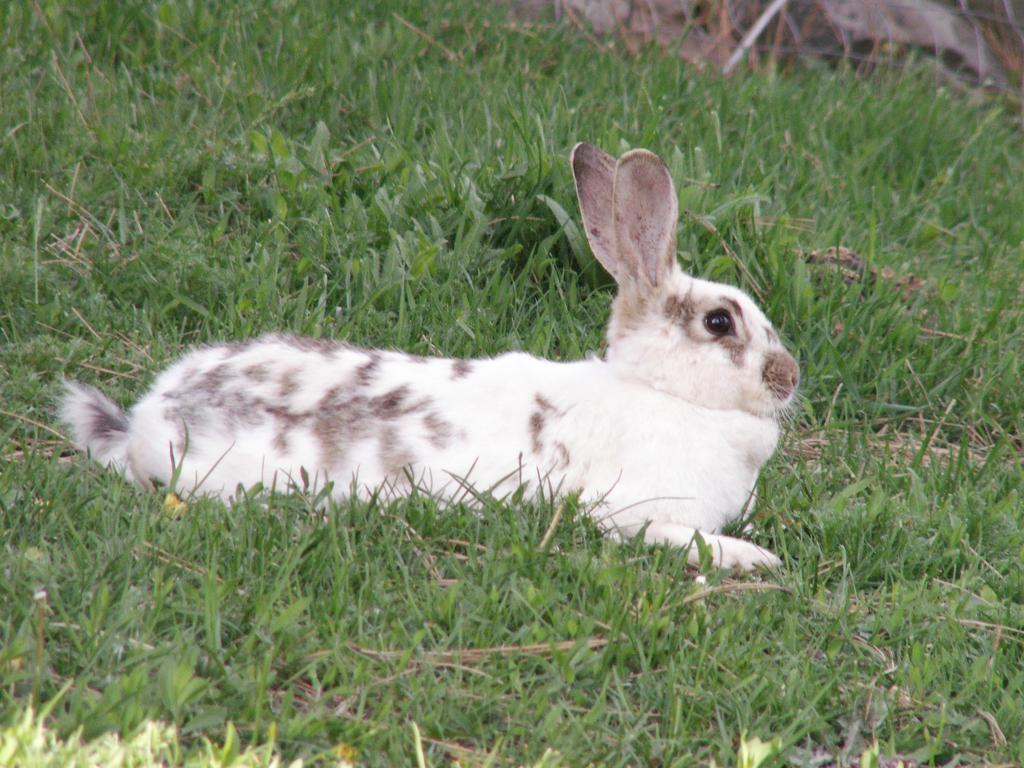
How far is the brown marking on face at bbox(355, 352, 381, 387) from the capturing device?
414 cm

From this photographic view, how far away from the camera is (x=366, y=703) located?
10.0 feet

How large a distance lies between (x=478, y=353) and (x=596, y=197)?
0.84 meters

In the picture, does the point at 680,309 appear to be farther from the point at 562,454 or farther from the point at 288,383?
the point at 288,383

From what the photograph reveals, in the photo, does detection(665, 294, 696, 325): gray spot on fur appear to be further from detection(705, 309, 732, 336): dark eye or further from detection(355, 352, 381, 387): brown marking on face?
detection(355, 352, 381, 387): brown marking on face

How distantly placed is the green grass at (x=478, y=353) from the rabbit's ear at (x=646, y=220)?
2.65 feet

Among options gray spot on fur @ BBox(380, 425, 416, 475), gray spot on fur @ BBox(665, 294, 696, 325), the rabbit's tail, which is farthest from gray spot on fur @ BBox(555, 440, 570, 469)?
the rabbit's tail

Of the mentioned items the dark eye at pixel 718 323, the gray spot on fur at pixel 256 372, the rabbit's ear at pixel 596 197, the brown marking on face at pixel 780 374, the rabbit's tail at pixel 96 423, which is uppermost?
the rabbit's ear at pixel 596 197

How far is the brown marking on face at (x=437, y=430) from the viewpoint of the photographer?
403 centimetres

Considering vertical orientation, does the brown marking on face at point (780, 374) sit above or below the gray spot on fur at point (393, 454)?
above

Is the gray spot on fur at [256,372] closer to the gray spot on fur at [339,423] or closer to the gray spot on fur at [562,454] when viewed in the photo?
the gray spot on fur at [339,423]

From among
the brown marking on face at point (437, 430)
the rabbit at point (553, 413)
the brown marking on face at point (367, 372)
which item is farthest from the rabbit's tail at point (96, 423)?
the brown marking on face at point (437, 430)

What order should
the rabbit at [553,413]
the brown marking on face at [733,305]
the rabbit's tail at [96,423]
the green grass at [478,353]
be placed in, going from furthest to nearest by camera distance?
the brown marking on face at [733,305], the rabbit's tail at [96,423], the rabbit at [553,413], the green grass at [478,353]

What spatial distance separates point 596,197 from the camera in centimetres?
430

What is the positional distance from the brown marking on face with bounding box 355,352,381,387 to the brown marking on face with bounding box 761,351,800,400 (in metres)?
1.20
